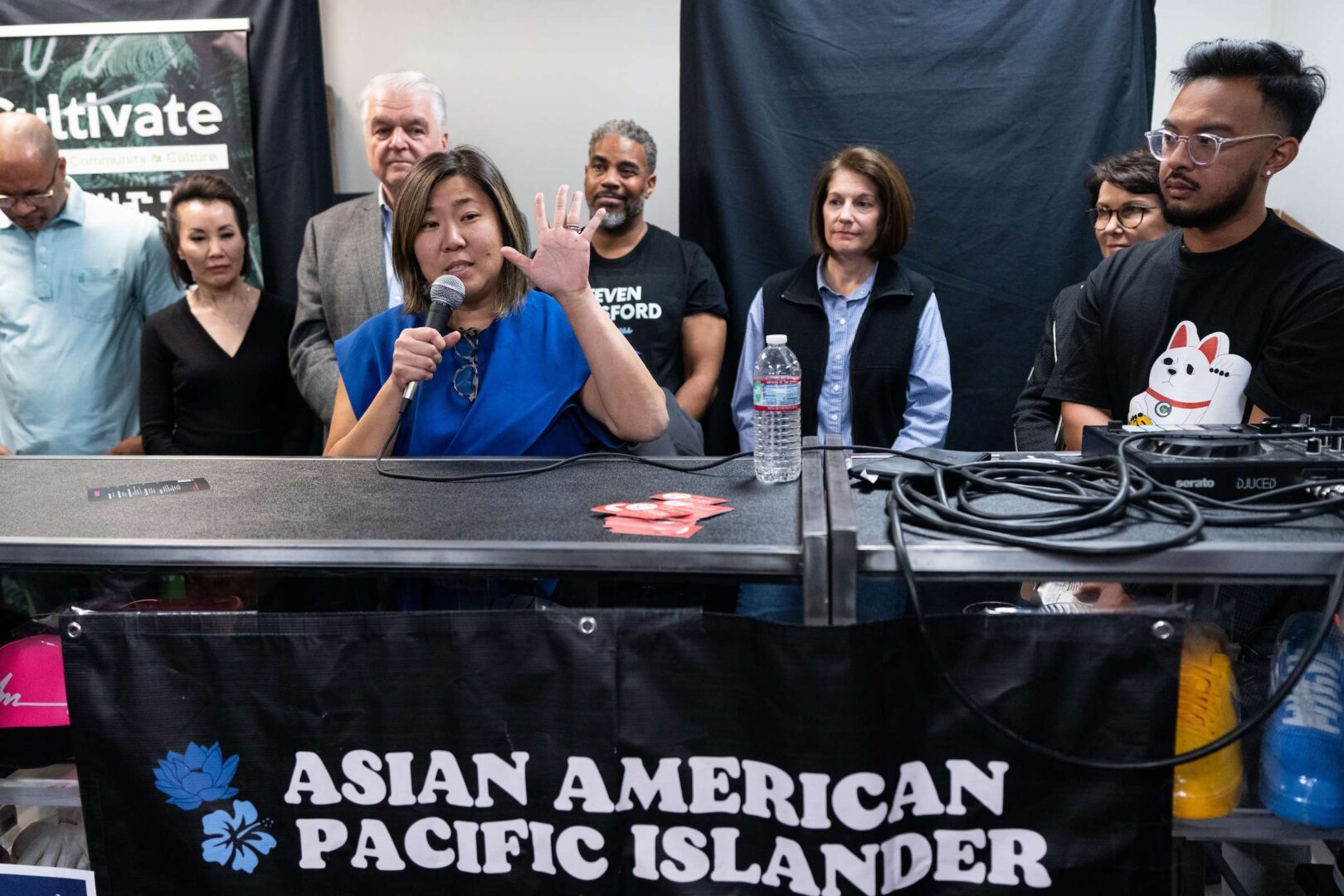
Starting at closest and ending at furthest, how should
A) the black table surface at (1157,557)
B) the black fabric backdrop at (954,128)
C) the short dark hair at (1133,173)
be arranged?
1. the black table surface at (1157,557)
2. the short dark hair at (1133,173)
3. the black fabric backdrop at (954,128)

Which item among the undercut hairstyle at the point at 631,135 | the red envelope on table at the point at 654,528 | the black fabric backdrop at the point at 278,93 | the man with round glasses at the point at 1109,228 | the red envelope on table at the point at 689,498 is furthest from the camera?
A: the black fabric backdrop at the point at 278,93

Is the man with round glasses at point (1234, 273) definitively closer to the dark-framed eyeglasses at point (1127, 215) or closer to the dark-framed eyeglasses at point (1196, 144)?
the dark-framed eyeglasses at point (1196, 144)

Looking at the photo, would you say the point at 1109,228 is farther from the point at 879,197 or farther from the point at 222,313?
the point at 222,313

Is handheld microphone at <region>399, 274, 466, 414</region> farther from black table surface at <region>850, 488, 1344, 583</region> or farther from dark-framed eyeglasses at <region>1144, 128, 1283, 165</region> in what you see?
dark-framed eyeglasses at <region>1144, 128, 1283, 165</region>

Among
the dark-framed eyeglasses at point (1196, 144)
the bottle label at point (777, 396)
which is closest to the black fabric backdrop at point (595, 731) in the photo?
the bottle label at point (777, 396)

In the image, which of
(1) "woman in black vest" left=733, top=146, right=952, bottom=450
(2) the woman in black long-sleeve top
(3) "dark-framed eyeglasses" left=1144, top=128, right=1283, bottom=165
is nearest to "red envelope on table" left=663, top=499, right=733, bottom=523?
(3) "dark-framed eyeglasses" left=1144, top=128, right=1283, bottom=165

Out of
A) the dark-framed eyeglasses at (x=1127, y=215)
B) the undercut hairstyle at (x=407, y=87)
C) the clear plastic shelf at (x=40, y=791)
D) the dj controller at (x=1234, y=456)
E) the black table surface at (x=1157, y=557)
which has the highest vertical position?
the undercut hairstyle at (x=407, y=87)

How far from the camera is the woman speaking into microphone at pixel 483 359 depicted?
Result: 1.70m

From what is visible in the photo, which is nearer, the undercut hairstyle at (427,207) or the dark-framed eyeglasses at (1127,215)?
the undercut hairstyle at (427,207)

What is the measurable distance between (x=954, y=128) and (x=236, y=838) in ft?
8.55

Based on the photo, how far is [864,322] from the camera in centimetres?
278

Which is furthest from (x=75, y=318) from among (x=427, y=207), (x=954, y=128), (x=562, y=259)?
(x=954, y=128)

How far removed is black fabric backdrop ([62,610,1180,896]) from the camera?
1136 mm

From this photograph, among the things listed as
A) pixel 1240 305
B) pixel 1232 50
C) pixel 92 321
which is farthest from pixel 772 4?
pixel 92 321
